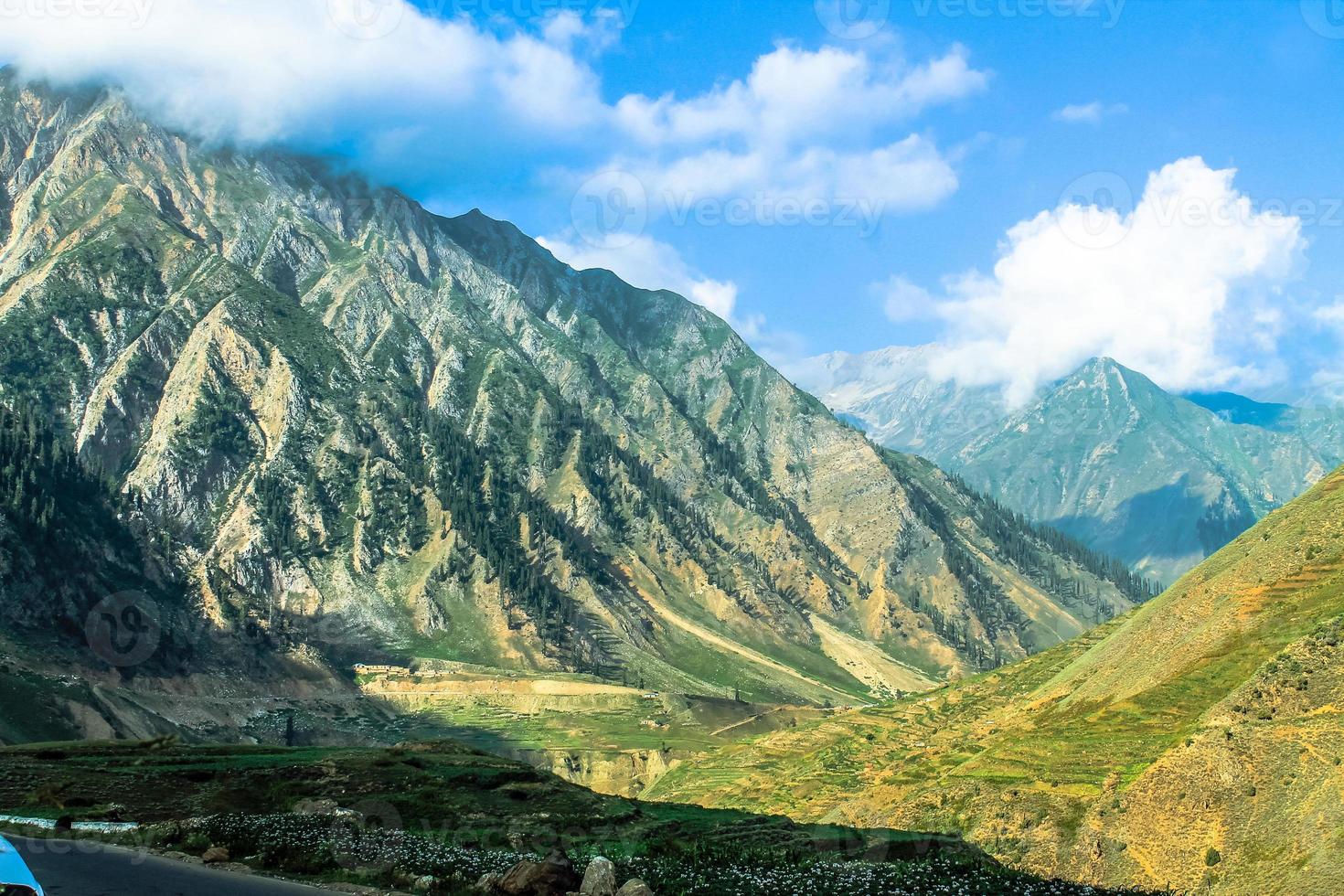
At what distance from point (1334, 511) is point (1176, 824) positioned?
49156 mm

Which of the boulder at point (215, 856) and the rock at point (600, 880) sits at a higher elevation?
the rock at point (600, 880)

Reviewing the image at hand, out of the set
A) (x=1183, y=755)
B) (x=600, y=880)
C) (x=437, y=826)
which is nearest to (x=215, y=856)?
(x=600, y=880)

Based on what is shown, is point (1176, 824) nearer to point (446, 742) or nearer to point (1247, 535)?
point (1247, 535)

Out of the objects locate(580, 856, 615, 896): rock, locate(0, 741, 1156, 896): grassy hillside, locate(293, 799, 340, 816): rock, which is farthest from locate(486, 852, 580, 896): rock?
locate(293, 799, 340, 816): rock

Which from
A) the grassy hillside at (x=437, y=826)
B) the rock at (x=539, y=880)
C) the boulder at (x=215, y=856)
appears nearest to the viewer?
the rock at (x=539, y=880)

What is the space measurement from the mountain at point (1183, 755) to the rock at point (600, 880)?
2778 cm

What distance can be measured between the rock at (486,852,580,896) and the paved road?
6.15m

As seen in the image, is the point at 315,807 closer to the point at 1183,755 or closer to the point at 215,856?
the point at 215,856

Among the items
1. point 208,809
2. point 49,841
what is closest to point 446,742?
point 208,809

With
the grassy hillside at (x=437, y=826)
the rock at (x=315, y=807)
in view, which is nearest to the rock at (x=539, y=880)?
the grassy hillside at (x=437, y=826)

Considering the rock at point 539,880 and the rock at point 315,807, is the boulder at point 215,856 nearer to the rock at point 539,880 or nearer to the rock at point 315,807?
the rock at point 539,880

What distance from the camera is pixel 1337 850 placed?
40.5m

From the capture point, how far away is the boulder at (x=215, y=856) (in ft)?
126

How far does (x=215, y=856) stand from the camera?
38750 mm
